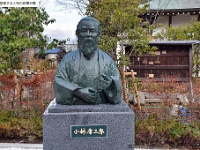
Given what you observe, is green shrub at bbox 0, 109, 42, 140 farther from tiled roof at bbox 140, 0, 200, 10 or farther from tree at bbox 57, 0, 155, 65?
tiled roof at bbox 140, 0, 200, 10

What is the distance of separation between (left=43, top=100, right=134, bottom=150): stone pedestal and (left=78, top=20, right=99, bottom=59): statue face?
2.51ft

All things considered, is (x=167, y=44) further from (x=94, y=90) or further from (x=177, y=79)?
(x=94, y=90)

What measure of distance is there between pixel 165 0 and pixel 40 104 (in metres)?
12.1

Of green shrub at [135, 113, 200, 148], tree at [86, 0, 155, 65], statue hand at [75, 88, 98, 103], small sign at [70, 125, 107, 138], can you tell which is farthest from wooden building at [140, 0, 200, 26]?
small sign at [70, 125, 107, 138]

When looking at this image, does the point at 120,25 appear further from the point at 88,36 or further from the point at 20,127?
the point at 88,36

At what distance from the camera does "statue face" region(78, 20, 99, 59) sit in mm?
3283

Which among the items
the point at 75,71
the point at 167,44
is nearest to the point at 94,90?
the point at 75,71

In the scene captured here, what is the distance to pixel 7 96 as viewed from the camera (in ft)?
22.7

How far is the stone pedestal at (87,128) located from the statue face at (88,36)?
766 millimetres

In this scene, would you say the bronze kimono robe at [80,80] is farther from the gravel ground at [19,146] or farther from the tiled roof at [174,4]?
the tiled roof at [174,4]

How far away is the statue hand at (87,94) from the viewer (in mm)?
3314

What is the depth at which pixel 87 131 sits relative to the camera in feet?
10.7

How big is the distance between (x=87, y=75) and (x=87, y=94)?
271mm

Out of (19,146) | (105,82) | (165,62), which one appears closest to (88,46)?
(105,82)
